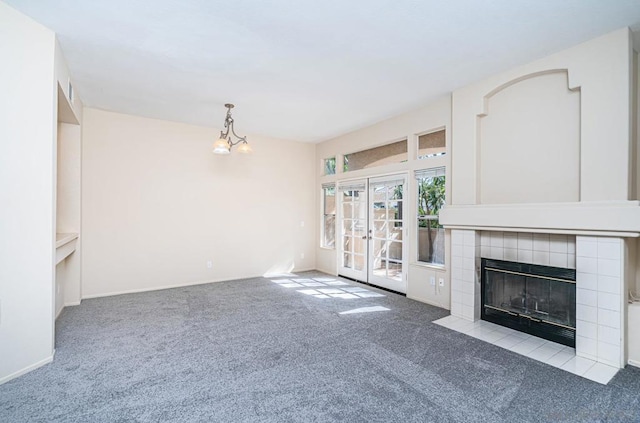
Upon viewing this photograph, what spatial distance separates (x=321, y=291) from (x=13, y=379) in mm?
3563

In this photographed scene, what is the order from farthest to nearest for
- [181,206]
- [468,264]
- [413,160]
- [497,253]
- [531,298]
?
[181,206], [413,160], [468,264], [497,253], [531,298]

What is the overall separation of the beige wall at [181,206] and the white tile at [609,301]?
16.0 ft

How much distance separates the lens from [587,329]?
2.72m

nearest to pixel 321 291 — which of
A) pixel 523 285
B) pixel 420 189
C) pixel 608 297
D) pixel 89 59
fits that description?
pixel 420 189

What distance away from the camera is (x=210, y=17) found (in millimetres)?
2408

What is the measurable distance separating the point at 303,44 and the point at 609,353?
149 inches

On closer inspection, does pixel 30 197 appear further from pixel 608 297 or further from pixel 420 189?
pixel 608 297

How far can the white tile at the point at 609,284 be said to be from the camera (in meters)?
2.58

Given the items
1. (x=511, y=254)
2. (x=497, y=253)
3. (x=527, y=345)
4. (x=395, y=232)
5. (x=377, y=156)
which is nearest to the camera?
(x=527, y=345)

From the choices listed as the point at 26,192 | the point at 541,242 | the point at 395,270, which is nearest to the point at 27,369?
the point at 26,192

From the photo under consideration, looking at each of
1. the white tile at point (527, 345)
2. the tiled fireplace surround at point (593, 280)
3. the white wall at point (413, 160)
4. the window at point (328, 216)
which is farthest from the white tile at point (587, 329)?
the window at point (328, 216)

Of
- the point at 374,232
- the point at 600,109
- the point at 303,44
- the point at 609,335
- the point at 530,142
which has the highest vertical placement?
the point at 303,44

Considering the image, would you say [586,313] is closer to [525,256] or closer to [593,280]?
[593,280]

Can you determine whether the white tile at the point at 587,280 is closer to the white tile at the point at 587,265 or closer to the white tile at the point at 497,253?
the white tile at the point at 587,265
